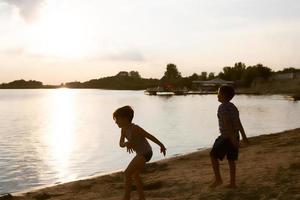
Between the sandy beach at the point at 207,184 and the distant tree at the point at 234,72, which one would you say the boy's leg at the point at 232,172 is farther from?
the distant tree at the point at 234,72

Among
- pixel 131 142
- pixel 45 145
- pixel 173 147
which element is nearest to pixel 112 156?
pixel 173 147

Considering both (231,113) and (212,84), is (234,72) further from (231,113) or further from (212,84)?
(231,113)

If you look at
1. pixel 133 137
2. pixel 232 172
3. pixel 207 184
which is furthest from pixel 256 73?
pixel 133 137

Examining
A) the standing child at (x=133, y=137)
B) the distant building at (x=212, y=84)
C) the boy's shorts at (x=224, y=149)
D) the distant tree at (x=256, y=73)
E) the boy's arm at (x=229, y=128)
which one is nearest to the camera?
the standing child at (x=133, y=137)

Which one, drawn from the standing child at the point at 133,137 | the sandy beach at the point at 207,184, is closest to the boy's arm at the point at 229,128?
the sandy beach at the point at 207,184

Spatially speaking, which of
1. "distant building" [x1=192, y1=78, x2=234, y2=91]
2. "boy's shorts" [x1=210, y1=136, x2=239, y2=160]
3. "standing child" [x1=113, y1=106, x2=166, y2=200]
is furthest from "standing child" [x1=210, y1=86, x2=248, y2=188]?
"distant building" [x1=192, y1=78, x2=234, y2=91]

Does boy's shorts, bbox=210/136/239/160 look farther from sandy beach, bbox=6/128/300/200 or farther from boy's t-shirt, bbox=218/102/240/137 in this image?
sandy beach, bbox=6/128/300/200

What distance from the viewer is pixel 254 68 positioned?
550 ft

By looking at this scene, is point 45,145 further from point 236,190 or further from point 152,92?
point 152,92

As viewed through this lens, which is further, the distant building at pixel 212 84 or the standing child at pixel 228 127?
the distant building at pixel 212 84

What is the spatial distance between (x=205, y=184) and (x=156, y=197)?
114 cm

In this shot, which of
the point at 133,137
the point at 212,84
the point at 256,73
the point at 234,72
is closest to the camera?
the point at 133,137

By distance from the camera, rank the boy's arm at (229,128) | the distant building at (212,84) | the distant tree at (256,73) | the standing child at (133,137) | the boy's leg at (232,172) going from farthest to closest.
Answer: the distant tree at (256,73) < the distant building at (212,84) < the boy's leg at (232,172) < the boy's arm at (229,128) < the standing child at (133,137)

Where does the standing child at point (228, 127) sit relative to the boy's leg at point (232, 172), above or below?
above
